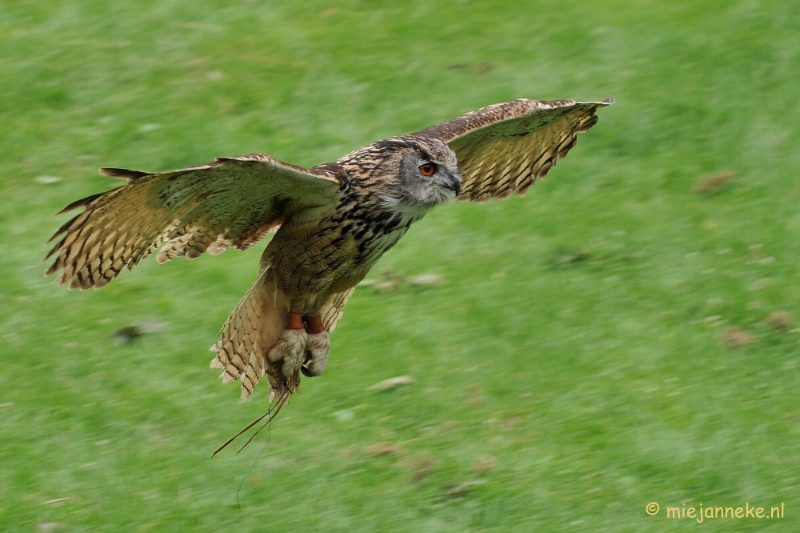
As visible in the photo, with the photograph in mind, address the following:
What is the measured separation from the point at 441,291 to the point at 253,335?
2265mm

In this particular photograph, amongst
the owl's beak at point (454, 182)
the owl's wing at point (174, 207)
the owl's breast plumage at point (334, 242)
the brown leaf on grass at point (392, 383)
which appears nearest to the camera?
the owl's wing at point (174, 207)

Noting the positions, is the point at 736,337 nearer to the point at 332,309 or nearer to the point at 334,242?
the point at 332,309

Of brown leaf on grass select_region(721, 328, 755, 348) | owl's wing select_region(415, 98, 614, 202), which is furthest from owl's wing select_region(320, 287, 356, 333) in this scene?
brown leaf on grass select_region(721, 328, 755, 348)

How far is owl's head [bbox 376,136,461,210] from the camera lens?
554 cm

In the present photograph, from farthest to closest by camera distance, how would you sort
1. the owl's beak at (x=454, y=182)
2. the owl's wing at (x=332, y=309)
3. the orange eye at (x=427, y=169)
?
the owl's wing at (x=332, y=309)
the owl's beak at (x=454, y=182)
the orange eye at (x=427, y=169)

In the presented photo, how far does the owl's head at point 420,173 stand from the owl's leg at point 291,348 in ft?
2.35

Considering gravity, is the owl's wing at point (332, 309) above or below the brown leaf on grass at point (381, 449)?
above

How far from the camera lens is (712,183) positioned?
8570 millimetres

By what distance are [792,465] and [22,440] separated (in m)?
3.88

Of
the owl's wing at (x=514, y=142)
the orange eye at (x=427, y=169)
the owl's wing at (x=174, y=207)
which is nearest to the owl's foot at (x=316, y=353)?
the owl's wing at (x=174, y=207)

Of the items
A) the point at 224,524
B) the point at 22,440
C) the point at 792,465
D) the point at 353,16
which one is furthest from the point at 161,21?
the point at 792,465

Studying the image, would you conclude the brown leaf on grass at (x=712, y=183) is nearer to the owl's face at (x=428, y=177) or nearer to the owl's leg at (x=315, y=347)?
the owl's face at (x=428, y=177)

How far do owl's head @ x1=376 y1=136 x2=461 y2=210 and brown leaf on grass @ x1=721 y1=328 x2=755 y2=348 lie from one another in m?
2.20

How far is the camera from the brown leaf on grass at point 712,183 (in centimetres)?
854
